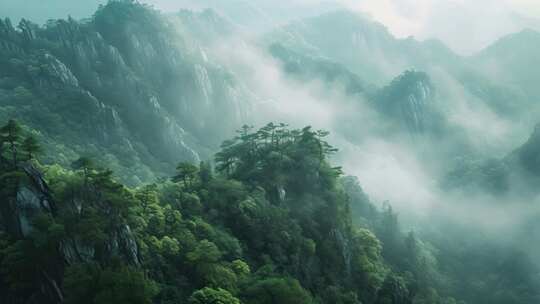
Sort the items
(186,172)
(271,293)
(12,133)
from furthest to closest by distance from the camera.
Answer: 1. (186,172)
2. (271,293)
3. (12,133)

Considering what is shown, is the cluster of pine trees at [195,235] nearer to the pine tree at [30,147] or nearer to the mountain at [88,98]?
the pine tree at [30,147]

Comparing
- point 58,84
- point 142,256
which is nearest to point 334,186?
point 142,256

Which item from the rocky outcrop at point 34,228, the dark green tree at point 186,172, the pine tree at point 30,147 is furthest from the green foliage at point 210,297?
the dark green tree at point 186,172

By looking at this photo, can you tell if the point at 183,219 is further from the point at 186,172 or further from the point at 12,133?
the point at 12,133

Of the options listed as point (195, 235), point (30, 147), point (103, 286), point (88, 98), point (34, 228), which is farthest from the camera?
point (88, 98)

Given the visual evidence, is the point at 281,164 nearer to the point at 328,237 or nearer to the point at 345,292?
the point at 328,237

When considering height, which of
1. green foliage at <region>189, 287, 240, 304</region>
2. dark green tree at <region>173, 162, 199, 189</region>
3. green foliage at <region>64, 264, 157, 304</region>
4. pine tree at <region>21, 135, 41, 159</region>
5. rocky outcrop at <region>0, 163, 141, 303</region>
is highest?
dark green tree at <region>173, 162, 199, 189</region>

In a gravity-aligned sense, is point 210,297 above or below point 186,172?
below

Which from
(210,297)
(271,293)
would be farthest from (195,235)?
(210,297)

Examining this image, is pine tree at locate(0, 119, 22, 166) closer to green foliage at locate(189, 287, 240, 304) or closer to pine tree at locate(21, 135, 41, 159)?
pine tree at locate(21, 135, 41, 159)

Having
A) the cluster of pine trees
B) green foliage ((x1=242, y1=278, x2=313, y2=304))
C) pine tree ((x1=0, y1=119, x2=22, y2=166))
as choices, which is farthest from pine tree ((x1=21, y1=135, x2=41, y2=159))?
green foliage ((x1=242, y1=278, x2=313, y2=304))

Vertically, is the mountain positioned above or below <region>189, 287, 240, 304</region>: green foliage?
above
